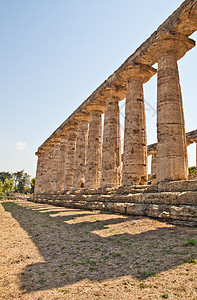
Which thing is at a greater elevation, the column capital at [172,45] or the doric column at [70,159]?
the column capital at [172,45]

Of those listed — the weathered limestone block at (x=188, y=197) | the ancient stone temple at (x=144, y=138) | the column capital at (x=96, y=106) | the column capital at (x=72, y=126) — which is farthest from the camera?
the column capital at (x=72, y=126)

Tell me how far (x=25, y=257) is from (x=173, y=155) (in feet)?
24.5

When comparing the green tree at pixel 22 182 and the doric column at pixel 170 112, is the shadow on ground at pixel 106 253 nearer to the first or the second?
the doric column at pixel 170 112

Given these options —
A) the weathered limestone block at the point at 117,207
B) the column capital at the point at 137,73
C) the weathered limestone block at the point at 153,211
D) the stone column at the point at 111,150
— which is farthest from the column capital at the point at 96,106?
the weathered limestone block at the point at 153,211

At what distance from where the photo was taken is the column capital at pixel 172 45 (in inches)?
412

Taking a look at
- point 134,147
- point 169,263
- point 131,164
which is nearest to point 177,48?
point 134,147

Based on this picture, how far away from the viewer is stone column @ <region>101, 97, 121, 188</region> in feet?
46.9

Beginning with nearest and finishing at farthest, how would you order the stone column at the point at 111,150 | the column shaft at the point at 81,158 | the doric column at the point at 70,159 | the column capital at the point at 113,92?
the stone column at the point at 111,150
the column capital at the point at 113,92
the column shaft at the point at 81,158
the doric column at the point at 70,159

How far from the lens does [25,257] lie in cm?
479

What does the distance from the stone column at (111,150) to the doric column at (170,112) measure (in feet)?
15.6

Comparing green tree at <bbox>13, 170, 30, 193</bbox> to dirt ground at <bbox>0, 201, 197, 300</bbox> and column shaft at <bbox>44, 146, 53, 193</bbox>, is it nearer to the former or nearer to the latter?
column shaft at <bbox>44, 146, 53, 193</bbox>

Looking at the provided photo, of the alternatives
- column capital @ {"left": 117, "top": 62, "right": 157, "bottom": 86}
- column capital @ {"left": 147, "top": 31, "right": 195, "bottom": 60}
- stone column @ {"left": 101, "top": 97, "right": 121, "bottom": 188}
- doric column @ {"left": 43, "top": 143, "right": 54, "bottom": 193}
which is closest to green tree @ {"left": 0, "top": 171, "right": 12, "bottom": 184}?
doric column @ {"left": 43, "top": 143, "right": 54, "bottom": 193}

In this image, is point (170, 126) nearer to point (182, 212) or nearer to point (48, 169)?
point (182, 212)

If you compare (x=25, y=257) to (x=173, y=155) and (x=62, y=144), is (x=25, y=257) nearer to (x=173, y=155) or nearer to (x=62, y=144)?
(x=173, y=155)
